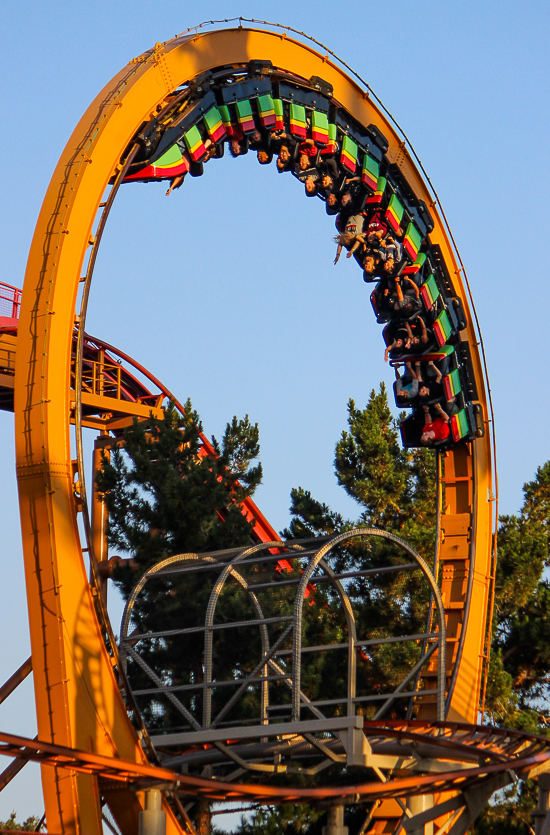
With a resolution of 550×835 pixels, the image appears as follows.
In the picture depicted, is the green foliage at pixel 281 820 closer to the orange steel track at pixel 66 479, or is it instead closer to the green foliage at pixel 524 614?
the green foliage at pixel 524 614

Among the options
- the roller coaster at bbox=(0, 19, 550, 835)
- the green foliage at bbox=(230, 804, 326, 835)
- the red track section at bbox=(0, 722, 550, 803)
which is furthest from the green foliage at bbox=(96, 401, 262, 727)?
the red track section at bbox=(0, 722, 550, 803)

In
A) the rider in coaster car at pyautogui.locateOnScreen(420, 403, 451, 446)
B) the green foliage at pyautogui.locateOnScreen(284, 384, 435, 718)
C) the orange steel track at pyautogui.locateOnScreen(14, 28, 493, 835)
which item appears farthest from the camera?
the green foliage at pyautogui.locateOnScreen(284, 384, 435, 718)

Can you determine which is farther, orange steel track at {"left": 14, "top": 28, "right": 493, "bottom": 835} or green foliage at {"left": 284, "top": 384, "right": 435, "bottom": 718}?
green foliage at {"left": 284, "top": 384, "right": 435, "bottom": 718}

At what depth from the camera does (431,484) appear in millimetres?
17891

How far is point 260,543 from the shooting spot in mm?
10148

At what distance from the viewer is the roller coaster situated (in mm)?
7352

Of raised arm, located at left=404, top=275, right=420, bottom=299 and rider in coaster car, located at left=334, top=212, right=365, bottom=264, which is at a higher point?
rider in coaster car, located at left=334, top=212, right=365, bottom=264

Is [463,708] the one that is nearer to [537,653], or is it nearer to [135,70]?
[537,653]

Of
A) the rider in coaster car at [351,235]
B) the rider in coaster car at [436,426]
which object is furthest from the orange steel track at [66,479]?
the rider in coaster car at [436,426]

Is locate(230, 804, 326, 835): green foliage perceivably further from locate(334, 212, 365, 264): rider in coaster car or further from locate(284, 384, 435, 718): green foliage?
locate(334, 212, 365, 264): rider in coaster car

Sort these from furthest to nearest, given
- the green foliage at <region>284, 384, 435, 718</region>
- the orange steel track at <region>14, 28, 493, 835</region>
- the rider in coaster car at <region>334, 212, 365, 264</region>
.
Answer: the green foliage at <region>284, 384, 435, 718</region> → the rider in coaster car at <region>334, 212, 365, 264</region> → the orange steel track at <region>14, 28, 493, 835</region>

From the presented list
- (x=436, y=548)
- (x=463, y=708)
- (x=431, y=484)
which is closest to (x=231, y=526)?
(x=436, y=548)

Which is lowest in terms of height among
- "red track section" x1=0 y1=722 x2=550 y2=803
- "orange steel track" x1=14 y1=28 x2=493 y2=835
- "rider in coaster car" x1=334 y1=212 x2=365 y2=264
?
"red track section" x1=0 y1=722 x2=550 y2=803

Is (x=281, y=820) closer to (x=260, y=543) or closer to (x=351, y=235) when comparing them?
(x=260, y=543)
